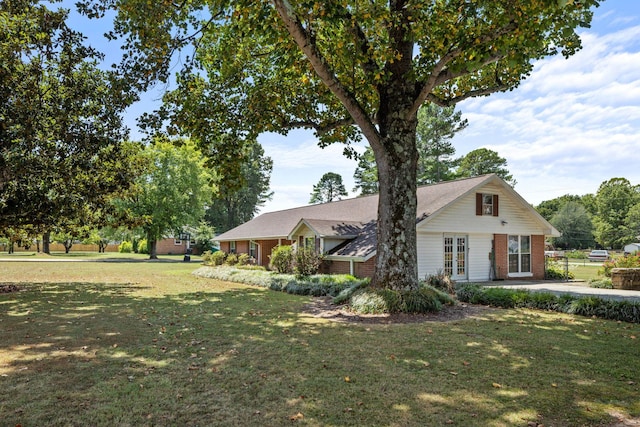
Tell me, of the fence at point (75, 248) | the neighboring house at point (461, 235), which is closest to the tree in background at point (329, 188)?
the fence at point (75, 248)

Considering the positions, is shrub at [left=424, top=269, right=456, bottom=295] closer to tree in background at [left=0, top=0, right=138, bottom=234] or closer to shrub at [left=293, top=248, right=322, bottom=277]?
shrub at [left=293, top=248, right=322, bottom=277]

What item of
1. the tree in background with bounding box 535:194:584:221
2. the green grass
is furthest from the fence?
the tree in background with bounding box 535:194:584:221

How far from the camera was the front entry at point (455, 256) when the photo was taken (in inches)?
738

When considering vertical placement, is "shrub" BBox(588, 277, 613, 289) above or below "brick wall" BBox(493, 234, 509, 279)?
below

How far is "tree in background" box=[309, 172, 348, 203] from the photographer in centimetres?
6762

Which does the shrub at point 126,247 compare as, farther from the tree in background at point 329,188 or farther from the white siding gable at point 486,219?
the white siding gable at point 486,219

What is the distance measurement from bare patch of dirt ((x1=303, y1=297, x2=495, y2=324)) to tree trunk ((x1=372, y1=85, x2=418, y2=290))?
103 cm

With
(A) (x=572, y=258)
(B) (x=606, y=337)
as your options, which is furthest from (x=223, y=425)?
(A) (x=572, y=258)

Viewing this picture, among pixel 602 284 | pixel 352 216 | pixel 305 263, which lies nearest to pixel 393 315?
pixel 305 263

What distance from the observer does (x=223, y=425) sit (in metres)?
3.72

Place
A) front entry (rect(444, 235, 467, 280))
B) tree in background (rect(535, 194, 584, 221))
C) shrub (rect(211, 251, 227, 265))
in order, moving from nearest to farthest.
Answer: front entry (rect(444, 235, 467, 280)) < shrub (rect(211, 251, 227, 265)) < tree in background (rect(535, 194, 584, 221))

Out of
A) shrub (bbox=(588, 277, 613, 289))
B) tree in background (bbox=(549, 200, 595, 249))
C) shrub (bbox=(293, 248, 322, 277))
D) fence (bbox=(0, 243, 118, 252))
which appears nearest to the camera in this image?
shrub (bbox=(588, 277, 613, 289))

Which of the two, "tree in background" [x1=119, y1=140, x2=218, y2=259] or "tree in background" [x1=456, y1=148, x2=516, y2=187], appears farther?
"tree in background" [x1=456, y1=148, x2=516, y2=187]

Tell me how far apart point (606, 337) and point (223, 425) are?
7393 mm
